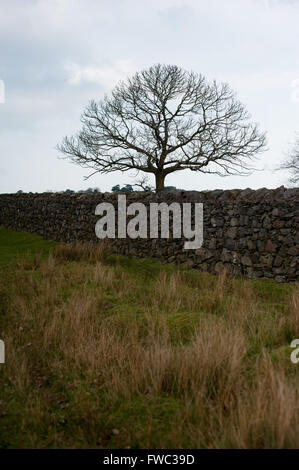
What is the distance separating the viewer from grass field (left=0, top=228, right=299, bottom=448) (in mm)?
3354

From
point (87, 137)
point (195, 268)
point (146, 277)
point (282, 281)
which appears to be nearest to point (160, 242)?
point (195, 268)

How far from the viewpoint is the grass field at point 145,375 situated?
3.35 m

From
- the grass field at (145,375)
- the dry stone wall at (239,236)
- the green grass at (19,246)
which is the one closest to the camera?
the grass field at (145,375)

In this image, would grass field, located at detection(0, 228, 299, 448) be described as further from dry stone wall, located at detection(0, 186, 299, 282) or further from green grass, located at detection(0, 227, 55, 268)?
green grass, located at detection(0, 227, 55, 268)

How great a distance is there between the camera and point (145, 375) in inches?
161

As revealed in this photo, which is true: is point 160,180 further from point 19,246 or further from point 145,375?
point 145,375

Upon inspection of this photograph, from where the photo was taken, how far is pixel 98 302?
7023 millimetres

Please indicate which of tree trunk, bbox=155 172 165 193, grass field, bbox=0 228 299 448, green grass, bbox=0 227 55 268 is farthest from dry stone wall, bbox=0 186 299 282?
tree trunk, bbox=155 172 165 193

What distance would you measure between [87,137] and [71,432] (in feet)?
66.3

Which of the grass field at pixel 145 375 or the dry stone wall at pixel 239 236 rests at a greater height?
the dry stone wall at pixel 239 236

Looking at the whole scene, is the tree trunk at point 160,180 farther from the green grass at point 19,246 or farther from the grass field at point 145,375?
the grass field at point 145,375

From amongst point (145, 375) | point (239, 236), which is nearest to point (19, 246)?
point (239, 236)

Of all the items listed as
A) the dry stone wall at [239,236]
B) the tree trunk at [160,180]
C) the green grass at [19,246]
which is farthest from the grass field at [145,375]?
the tree trunk at [160,180]
